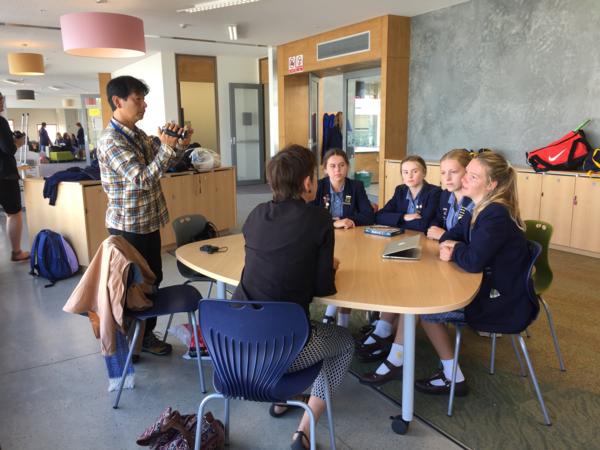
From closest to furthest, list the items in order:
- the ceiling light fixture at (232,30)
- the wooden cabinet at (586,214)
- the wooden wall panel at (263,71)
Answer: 1. the wooden cabinet at (586,214)
2. the ceiling light fixture at (232,30)
3. the wooden wall panel at (263,71)

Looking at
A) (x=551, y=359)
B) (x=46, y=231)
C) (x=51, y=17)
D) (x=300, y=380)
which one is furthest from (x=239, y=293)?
(x=51, y=17)

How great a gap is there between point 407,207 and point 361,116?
588cm

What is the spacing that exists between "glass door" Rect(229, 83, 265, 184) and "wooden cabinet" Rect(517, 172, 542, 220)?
6.91 meters

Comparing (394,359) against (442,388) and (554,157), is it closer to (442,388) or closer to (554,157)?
(442,388)

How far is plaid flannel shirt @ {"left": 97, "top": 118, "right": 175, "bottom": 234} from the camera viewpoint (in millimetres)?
2697

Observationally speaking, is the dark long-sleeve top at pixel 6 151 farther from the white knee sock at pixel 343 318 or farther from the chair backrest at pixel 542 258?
the chair backrest at pixel 542 258

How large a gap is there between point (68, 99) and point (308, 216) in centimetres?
2529

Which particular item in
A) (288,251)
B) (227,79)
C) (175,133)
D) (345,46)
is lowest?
(288,251)

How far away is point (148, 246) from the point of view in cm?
292

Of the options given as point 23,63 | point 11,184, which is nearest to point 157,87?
point 23,63

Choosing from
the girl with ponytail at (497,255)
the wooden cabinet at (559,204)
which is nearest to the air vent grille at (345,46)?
the wooden cabinet at (559,204)

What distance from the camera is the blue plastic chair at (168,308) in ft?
7.96

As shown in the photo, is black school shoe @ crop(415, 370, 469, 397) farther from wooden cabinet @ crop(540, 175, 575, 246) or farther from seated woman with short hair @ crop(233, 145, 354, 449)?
wooden cabinet @ crop(540, 175, 575, 246)

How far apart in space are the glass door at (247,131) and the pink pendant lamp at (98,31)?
5.67 meters
